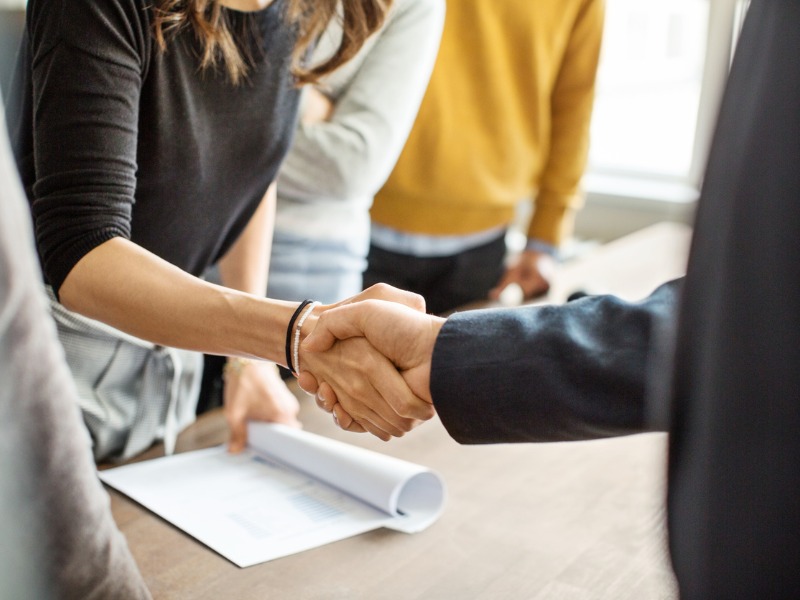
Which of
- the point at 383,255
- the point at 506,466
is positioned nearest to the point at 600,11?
the point at 383,255

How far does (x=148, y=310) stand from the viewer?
994 mm

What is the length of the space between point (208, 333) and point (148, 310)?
70 mm

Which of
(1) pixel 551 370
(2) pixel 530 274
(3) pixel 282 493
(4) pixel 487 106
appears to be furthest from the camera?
(2) pixel 530 274

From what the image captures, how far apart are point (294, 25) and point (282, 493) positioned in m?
0.61

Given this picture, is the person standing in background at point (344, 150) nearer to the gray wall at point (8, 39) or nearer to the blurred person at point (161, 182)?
the blurred person at point (161, 182)

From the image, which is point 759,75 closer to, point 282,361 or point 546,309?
point 546,309

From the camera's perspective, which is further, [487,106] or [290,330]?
[487,106]

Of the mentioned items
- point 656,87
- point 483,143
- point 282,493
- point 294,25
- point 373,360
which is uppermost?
point 294,25

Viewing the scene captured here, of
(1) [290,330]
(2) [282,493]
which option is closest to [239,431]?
(2) [282,493]

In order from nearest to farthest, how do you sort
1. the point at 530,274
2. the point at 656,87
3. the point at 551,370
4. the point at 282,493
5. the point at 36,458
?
the point at 36,458, the point at 551,370, the point at 282,493, the point at 530,274, the point at 656,87

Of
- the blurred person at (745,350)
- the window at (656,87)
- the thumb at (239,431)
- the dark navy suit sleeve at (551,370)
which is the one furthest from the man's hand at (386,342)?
the window at (656,87)

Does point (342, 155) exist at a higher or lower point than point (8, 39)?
lower

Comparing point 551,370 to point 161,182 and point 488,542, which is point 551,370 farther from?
point 161,182

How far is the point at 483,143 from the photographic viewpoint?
196 cm
